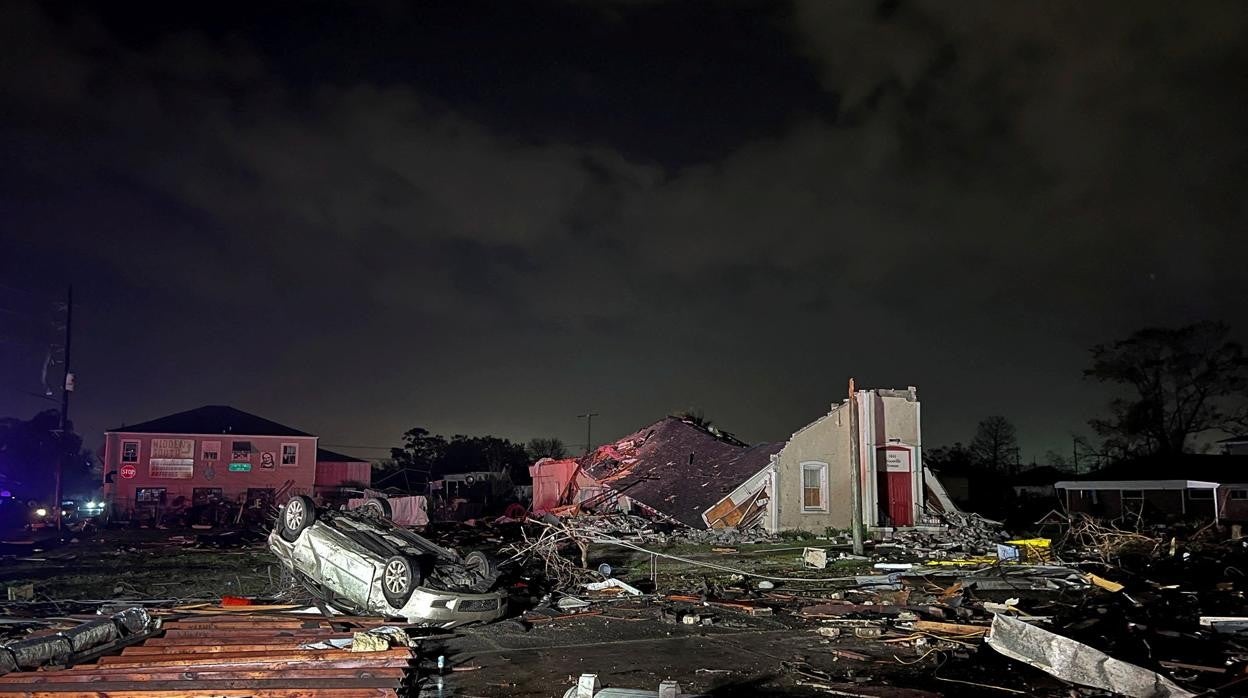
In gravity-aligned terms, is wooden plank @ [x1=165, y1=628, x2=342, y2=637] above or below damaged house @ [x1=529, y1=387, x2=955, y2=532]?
below

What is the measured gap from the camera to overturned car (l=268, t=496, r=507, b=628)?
1138cm

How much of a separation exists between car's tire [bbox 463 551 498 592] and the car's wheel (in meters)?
1.04

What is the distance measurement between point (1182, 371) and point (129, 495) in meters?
61.8

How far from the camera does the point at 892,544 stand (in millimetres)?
24266

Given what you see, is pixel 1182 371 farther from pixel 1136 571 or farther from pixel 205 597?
pixel 205 597

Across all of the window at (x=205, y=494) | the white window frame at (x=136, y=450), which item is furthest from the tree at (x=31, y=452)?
the window at (x=205, y=494)

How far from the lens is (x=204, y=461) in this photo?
1945 inches

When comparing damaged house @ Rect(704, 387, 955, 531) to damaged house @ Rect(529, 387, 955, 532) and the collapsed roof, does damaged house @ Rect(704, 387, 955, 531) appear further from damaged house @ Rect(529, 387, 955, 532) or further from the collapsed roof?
the collapsed roof

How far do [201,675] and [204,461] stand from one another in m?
45.8

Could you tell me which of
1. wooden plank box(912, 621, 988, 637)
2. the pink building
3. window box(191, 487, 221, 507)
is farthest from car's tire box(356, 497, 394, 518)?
the pink building

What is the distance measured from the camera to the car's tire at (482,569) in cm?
1211

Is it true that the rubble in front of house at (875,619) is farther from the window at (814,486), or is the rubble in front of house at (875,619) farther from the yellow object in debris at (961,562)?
the window at (814,486)

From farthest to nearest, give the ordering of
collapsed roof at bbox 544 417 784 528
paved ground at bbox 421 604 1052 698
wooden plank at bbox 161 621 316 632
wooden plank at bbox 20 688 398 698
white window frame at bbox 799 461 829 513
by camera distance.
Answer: collapsed roof at bbox 544 417 784 528
white window frame at bbox 799 461 829 513
wooden plank at bbox 161 621 316 632
paved ground at bbox 421 604 1052 698
wooden plank at bbox 20 688 398 698

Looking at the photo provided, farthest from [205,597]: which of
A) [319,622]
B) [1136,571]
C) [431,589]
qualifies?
[1136,571]
